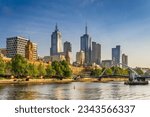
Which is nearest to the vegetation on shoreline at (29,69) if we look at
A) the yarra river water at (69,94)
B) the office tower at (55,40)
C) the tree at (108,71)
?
the office tower at (55,40)

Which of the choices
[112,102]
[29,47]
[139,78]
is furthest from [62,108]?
[29,47]

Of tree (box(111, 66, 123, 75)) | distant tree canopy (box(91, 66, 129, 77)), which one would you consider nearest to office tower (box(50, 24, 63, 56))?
distant tree canopy (box(91, 66, 129, 77))

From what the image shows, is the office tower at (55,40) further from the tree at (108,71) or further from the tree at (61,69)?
the tree at (108,71)

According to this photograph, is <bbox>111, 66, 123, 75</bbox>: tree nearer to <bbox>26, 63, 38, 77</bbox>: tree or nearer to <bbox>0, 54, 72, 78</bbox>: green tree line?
<bbox>0, 54, 72, 78</bbox>: green tree line

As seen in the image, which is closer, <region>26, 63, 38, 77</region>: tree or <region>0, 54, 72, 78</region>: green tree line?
<region>0, 54, 72, 78</region>: green tree line

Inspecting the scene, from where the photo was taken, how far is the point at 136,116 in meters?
6.43

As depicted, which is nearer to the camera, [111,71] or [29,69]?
[29,69]

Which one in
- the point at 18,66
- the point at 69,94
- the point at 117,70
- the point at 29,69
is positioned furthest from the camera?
the point at 117,70

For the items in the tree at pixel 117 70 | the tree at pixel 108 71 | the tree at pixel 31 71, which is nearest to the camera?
the tree at pixel 31 71

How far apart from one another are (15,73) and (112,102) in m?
40.1

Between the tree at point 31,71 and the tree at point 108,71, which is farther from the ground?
the tree at point 108,71

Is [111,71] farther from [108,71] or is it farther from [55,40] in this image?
[55,40]

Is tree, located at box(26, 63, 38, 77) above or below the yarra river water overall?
above

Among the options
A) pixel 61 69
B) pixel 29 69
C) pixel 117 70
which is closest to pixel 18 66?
pixel 29 69
